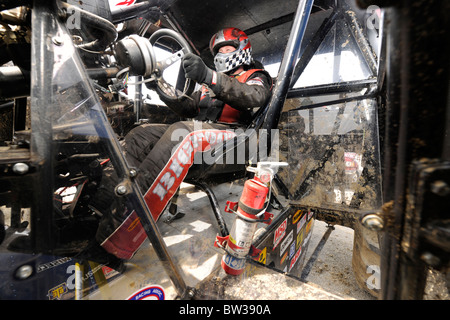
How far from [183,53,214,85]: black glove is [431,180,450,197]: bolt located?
1.22m

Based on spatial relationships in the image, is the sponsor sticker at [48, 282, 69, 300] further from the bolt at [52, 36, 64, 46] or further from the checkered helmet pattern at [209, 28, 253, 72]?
the checkered helmet pattern at [209, 28, 253, 72]

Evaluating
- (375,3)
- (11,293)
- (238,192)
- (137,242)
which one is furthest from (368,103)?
(11,293)

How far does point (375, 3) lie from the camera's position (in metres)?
0.38

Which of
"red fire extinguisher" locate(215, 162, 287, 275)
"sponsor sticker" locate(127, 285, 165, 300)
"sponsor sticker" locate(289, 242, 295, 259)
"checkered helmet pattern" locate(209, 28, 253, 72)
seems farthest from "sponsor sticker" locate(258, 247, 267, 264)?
"checkered helmet pattern" locate(209, 28, 253, 72)

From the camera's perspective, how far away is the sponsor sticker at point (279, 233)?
136 cm

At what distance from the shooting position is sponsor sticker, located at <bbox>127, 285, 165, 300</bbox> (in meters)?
0.71

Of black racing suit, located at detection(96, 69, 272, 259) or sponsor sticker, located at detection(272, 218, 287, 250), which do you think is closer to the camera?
black racing suit, located at detection(96, 69, 272, 259)

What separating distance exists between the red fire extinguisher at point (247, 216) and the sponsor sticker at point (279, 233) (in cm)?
51

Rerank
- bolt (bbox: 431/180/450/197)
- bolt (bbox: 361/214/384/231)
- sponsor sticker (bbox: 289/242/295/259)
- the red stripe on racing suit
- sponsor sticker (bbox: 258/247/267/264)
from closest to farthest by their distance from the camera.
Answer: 1. bolt (bbox: 431/180/450/197)
2. bolt (bbox: 361/214/384/231)
3. the red stripe on racing suit
4. sponsor sticker (bbox: 258/247/267/264)
5. sponsor sticker (bbox: 289/242/295/259)

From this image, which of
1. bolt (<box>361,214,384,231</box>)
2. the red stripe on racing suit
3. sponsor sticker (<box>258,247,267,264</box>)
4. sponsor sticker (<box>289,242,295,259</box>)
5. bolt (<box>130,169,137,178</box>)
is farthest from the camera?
sponsor sticker (<box>289,242,295,259</box>)

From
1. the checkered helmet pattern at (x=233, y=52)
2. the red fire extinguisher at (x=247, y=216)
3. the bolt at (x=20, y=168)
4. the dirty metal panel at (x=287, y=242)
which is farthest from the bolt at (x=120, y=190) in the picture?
the checkered helmet pattern at (x=233, y=52)

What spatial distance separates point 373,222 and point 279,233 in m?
1.08

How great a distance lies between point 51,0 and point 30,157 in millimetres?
476

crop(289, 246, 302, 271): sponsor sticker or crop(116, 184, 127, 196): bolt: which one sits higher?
crop(116, 184, 127, 196): bolt
